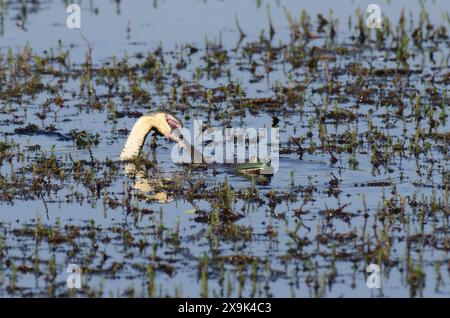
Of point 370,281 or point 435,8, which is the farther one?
point 435,8

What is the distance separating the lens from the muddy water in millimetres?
9328

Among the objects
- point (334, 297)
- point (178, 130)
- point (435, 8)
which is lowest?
point (334, 297)

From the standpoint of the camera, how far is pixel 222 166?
13.0 meters

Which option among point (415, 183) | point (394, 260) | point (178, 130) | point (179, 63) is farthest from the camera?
point (179, 63)

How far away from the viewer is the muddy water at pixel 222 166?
30.6 feet

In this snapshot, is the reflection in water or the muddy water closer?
the muddy water

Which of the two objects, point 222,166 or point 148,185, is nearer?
point 148,185

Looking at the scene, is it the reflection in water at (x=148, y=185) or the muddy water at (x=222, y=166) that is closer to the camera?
the muddy water at (x=222, y=166)

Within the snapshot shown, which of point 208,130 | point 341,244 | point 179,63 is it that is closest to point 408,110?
point 208,130

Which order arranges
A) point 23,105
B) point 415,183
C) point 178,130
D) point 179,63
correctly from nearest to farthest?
1. point 415,183
2. point 178,130
3. point 23,105
4. point 179,63

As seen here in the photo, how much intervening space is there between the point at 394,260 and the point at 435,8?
12.3m

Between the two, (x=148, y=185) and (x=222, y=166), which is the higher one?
(x=222, y=166)

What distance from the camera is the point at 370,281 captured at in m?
9.06

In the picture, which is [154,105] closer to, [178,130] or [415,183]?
[178,130]
